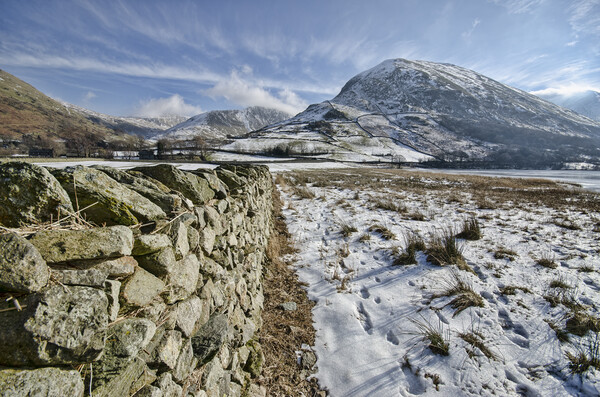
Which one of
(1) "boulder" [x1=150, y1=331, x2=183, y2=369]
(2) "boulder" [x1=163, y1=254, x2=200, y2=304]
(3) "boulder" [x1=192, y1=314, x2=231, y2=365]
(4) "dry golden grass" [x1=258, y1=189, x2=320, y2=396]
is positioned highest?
(2) "boulder" [x1=163, y1=254, x2=200, y2=304]

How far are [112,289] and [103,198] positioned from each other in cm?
74

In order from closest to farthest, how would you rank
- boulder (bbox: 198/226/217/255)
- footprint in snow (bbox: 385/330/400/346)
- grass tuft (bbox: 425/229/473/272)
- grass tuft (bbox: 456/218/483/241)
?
boulder (bbox: 198/226/217/255) < footprint in snow (bbox: 385/330/400/346) < grass tuft (bbox: 425/229/473/272) < grass tuft (bbox: 456/218/483/241)

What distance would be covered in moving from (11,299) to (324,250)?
586cm

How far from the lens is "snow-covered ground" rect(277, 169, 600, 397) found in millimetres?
3037

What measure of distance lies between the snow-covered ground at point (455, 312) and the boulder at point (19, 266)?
3.32m

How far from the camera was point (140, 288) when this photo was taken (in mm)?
1719

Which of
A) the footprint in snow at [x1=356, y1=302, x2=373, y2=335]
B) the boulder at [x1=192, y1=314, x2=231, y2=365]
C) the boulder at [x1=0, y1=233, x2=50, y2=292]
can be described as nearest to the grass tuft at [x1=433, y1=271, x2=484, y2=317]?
the footprint in snow at [x1=356, y1=302, x2=373, y2=335]

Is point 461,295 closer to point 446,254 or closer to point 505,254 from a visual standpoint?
point 446,254

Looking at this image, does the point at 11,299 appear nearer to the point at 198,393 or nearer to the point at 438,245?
the point at 198,393

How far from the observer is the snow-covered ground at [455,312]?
304 cm

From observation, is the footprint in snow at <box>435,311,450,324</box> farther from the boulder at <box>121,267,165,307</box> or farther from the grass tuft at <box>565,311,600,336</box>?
the boulder at <box>121,267,165,307</box>

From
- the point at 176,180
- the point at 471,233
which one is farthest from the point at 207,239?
the point at 471,233

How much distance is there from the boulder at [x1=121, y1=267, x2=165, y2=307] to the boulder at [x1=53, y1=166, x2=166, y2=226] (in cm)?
44

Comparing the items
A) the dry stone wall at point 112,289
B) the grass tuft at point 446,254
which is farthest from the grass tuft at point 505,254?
the dry stone wall at point 112,289
